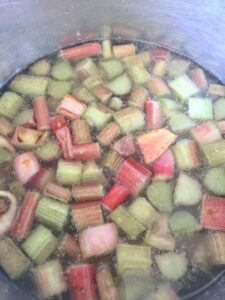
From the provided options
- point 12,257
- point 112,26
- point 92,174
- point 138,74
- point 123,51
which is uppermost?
point 112,26

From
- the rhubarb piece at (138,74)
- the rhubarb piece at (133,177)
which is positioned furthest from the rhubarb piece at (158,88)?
the rhubarb piece at (133,177)

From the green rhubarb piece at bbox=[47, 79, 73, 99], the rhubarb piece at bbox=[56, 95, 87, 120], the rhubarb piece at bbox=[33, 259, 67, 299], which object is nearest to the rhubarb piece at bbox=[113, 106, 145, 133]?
the rhubarb piece at bbox=[56, 95, 87, 120]

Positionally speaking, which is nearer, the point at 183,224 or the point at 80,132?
the point at 183,224

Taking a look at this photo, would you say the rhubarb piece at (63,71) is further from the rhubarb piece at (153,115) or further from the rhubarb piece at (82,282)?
the rhubarb piece at (82,282)

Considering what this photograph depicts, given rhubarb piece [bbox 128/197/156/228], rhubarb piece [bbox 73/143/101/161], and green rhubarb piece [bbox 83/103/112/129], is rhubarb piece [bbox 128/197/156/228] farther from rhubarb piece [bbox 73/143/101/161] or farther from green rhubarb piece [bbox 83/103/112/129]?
green rhubarb piece [bbox 83/103/112/129]

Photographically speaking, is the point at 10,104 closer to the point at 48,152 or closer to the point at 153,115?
the point at 48,152

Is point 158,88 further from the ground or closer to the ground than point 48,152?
further from the ground

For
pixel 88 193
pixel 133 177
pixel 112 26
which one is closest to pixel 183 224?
pixel 133 177
